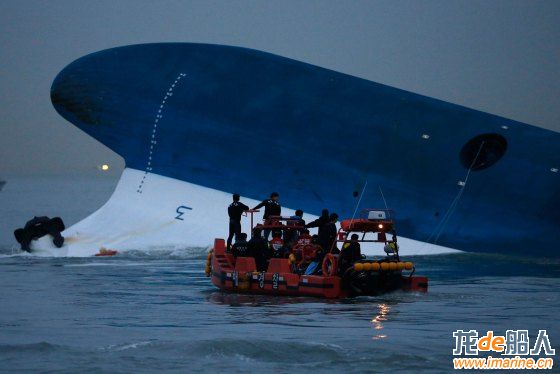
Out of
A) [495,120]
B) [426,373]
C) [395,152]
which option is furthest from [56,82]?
[426,373]

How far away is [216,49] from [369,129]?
18.8 feet

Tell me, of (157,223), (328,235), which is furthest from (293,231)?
(157,223)

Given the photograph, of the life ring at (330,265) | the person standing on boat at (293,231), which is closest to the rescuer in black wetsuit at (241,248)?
the person standing on boat at (293,231)

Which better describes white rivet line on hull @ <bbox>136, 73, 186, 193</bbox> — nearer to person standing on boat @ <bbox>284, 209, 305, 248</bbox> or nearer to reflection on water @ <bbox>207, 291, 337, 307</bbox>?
person standing on boat @ <bbox>284, 209, 305, 248</bbox>

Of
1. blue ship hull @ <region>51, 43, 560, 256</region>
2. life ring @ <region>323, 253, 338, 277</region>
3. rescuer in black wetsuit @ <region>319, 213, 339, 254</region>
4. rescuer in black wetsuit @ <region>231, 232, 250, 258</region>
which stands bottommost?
life ring @ <region>323, 253, 338, 277</region>

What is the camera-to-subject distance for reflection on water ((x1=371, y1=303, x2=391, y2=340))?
15336 mm

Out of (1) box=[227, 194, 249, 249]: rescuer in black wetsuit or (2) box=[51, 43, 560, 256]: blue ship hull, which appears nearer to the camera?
(1) box=[227, 194, 249, 249]: rescuer in black wetsuit

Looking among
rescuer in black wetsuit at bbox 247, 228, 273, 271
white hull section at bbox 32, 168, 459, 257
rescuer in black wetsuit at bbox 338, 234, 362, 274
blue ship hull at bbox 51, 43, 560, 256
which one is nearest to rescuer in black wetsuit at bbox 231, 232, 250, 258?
rescuer in black wetsuit at bbox 247, 228, 273, 271

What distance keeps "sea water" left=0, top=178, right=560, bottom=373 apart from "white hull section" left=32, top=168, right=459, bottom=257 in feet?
15.2

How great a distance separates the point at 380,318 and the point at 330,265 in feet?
9.89

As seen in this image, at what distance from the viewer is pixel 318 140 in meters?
32.1

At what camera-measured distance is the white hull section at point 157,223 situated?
31562 millimetres

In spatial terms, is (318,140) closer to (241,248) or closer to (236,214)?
(236,214)

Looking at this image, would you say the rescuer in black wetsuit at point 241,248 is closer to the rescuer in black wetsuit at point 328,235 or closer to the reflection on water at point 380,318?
the rescuer in black wetsuit at point 328,235
